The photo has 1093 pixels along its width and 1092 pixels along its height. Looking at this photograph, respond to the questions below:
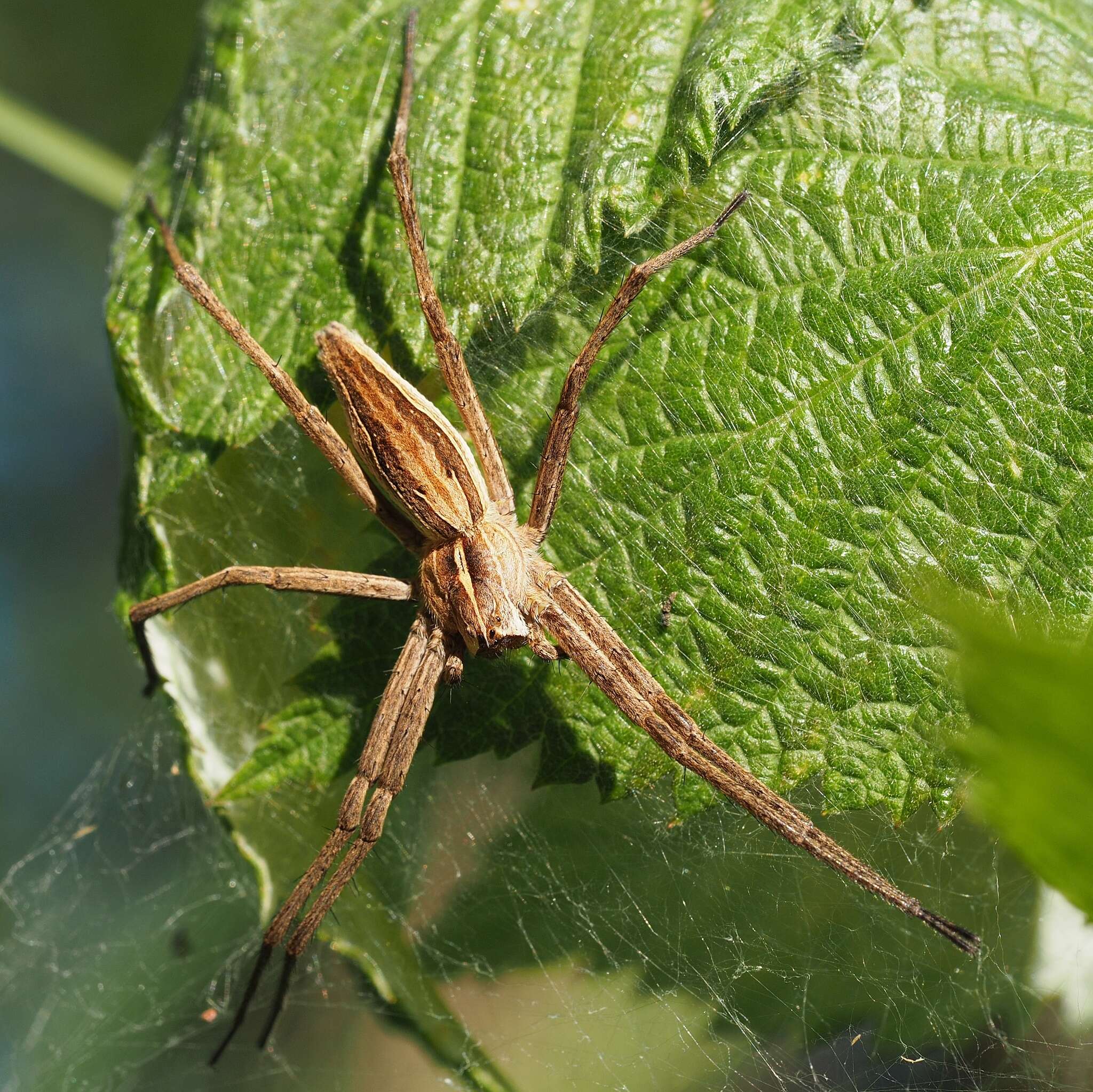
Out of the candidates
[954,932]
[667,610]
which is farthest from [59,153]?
[954,932]

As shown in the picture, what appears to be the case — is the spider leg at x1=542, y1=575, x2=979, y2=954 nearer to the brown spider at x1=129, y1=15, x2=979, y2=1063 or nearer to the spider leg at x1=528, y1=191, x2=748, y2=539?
the brown spider at x1=129, y1=15, x2=979, y2=1063

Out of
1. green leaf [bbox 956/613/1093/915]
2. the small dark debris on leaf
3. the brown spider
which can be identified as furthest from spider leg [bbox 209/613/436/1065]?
green leaf [bbox 956/613/1093/915]

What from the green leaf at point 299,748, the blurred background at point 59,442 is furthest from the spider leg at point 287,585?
the blurred background at point 59,442

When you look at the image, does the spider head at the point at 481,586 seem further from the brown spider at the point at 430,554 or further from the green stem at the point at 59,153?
the green stem at the point at 59,153

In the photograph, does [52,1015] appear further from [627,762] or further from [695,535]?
[695,535]

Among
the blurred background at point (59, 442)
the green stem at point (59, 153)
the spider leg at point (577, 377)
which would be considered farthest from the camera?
the blurred background at point (59, 442)

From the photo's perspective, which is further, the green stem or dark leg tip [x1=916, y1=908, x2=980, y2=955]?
the green stem

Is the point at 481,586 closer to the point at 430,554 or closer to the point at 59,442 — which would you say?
the point at 430,554
